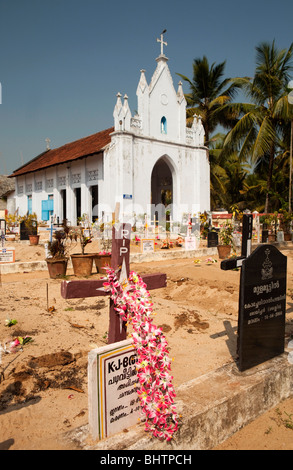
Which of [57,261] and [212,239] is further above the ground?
[212,239]

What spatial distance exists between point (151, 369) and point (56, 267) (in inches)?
292

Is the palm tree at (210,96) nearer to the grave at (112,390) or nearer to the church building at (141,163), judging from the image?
the church building at (141,163)

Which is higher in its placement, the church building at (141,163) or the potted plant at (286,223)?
the church building at (141,163)

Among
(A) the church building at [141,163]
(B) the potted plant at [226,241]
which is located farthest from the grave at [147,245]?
(A) the church building at [141,163]

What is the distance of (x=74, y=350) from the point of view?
4.31 meters

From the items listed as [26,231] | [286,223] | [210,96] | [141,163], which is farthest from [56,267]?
[210,96]

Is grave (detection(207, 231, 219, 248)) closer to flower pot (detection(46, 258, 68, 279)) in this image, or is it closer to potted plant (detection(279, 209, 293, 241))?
potted plant (detection(279, 209, 293, 241))

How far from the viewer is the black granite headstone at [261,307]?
3469 mm

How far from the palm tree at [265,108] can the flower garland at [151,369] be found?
64.2ft

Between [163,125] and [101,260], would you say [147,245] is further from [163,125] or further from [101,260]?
[163,125]

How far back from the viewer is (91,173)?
2211 cm

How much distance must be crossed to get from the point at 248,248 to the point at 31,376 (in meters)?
3.10

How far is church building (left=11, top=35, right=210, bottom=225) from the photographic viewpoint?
19375 millimetres
